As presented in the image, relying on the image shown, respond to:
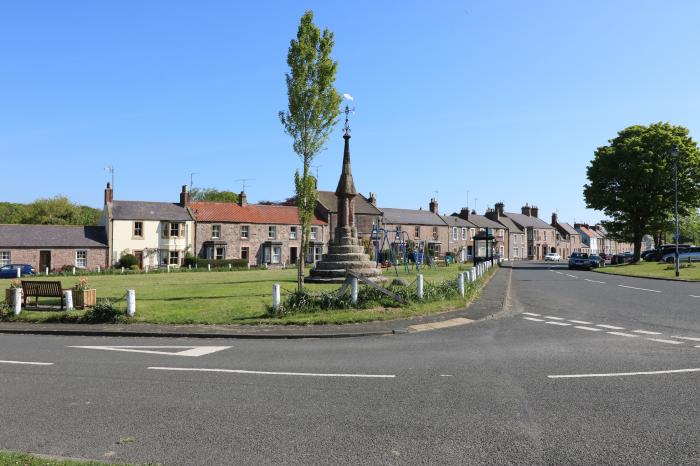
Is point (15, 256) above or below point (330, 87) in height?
below

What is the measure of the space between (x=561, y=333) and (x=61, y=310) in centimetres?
1470

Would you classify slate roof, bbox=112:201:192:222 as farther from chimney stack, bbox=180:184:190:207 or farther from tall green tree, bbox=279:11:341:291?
tall green tree, bbox=279:11:341:291

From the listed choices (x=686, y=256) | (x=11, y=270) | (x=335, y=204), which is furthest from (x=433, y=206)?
(x=11, y=270)

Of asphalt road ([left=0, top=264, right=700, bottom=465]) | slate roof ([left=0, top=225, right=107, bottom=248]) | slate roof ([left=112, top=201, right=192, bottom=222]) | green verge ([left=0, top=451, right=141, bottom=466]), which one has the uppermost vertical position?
slate roof ([left=112, top=201, right=192, bottom=222])

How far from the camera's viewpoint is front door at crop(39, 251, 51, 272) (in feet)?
168

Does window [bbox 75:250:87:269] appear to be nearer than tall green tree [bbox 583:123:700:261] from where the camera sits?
No

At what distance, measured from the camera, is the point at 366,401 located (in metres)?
6.59

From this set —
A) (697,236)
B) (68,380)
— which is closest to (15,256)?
(68,380)

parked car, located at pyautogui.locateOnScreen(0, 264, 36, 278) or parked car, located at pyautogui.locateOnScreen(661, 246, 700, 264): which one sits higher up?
parked car, located at pyautogui.locateOnScreen(661, 246, 700, 264)

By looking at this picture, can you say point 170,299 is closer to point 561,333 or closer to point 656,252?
point 561,333

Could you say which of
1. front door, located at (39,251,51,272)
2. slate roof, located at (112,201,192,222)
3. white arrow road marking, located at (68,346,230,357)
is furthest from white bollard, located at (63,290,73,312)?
slate roof, located at (112,201,192,222)

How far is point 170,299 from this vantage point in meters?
19.7

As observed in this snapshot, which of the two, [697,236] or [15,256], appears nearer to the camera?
[15,256]

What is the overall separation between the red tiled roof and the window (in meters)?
12.5
